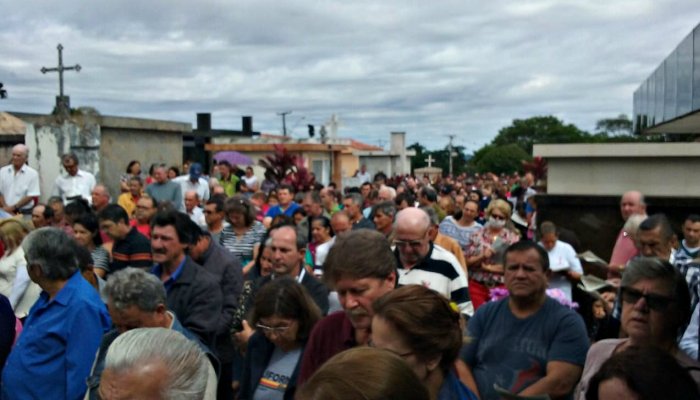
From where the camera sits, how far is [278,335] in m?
3.87

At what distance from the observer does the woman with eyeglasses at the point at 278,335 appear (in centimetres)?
385

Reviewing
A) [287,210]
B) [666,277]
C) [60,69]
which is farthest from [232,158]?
[666,277]

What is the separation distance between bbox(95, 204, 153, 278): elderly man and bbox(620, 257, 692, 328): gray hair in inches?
173

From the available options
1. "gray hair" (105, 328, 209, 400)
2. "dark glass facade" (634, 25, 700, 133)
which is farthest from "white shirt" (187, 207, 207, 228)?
"gray hair" (105, 328, 209, 400)

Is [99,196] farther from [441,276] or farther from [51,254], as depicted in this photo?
[441,276]

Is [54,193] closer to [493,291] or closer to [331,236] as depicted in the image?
[331,236]

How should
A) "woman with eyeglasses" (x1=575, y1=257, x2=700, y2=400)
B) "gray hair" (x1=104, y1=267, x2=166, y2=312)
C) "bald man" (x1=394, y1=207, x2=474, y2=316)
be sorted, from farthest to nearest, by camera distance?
"bald man" (x1=394, y1=207, x2=474, y2=316) < "gray hair" (x1=104, y1=267, x2=166, y2=312) < "woman with eyeglasses" (x1=575, y1=257, x2=700, y2=400)

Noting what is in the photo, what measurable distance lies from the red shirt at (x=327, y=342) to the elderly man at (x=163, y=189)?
7.56 metres

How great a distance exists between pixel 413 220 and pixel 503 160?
7797 centimetres

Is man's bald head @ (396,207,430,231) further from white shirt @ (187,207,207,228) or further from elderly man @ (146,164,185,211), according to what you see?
elderly man @ (146,164,185,211)

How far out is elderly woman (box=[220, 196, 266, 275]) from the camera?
7.21 meters

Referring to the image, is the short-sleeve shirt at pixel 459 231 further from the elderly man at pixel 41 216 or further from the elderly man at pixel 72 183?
the elderly man at pixel 72 183

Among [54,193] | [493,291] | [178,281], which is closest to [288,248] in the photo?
[178,281]

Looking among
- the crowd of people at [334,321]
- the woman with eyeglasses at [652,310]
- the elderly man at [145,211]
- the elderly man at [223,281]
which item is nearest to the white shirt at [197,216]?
the elderly man at [145,211]
